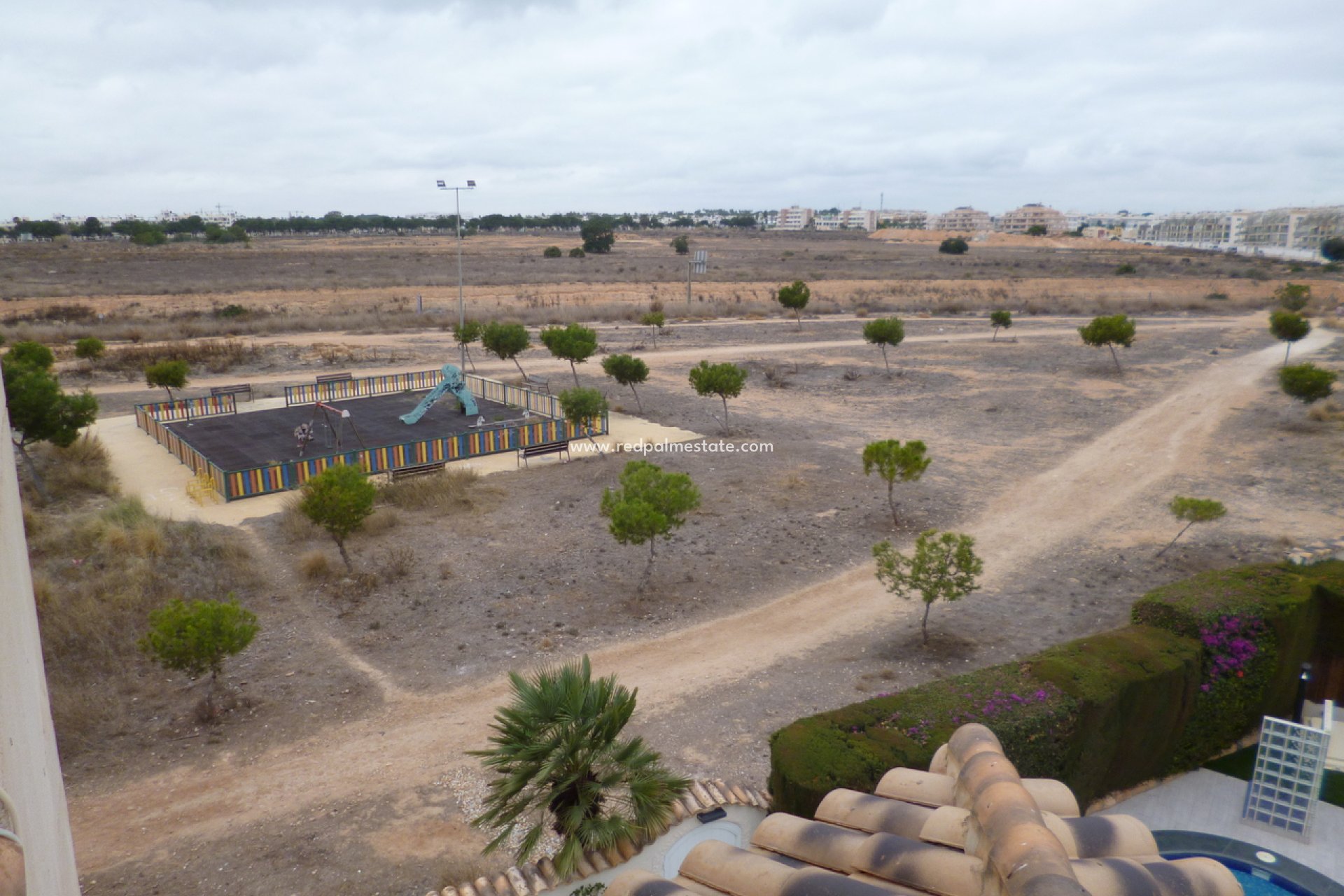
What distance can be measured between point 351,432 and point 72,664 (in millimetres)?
14100

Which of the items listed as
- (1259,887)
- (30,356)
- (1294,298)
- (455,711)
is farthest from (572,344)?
(1294,298)

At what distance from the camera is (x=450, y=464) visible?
985 inches

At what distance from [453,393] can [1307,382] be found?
100ft

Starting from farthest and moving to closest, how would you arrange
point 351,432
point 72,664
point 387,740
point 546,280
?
point 546,280
point 351,432
point 72,664
point 387,740

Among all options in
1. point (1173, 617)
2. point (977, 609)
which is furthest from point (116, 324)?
point (1173, 617)

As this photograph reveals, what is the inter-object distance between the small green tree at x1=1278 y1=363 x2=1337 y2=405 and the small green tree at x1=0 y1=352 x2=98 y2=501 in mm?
38847

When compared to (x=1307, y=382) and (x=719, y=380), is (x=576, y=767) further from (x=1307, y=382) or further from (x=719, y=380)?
(x=1307, y=382)

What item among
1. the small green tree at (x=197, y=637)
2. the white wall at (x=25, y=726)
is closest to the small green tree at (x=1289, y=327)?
the small green tree at (x=197, y=637)

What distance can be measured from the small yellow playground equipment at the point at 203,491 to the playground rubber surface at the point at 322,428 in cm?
63

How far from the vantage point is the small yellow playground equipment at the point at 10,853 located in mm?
2158

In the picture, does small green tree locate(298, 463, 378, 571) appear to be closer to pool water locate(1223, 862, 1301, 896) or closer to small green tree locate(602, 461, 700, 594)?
small green tree locate(602, 461, 700, 594)

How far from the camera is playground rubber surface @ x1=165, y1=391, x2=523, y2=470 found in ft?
80.1

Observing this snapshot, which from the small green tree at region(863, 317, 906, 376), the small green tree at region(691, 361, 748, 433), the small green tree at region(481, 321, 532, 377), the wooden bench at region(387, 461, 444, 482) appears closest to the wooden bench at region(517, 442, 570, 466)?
the wooden bench at region(387, 461, 444, 482)

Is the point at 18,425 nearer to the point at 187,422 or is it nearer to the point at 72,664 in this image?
the point at 187,422
